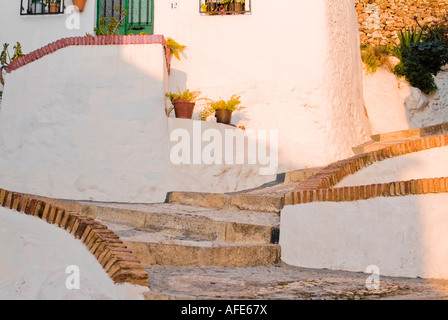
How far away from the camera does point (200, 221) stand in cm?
626

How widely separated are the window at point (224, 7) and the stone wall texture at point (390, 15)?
5.14 m

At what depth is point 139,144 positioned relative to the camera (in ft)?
27.7

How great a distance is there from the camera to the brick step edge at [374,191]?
4.98 m

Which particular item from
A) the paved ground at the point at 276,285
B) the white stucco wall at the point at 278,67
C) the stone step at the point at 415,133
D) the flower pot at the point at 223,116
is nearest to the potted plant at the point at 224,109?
the flower pot at the point at 223,116

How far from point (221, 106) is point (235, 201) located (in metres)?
2.35

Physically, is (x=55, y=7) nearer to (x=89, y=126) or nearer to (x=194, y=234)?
(x=89, y=126)

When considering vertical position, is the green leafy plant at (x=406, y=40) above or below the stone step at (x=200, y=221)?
above

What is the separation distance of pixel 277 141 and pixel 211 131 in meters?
1.47

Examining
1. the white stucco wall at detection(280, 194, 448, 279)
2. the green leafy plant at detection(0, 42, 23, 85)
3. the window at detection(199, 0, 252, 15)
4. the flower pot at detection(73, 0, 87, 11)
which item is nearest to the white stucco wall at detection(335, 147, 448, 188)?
the white stucco wall at detection(280, 194, 448, 279)

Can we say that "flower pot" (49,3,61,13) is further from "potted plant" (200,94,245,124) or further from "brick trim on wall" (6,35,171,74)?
"potted plant" (200,94,245,124)

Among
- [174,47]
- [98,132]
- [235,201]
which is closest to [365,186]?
[235,201]

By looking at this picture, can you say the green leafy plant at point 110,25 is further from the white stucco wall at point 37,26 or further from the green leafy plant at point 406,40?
the green leafy plant at point 406,40
